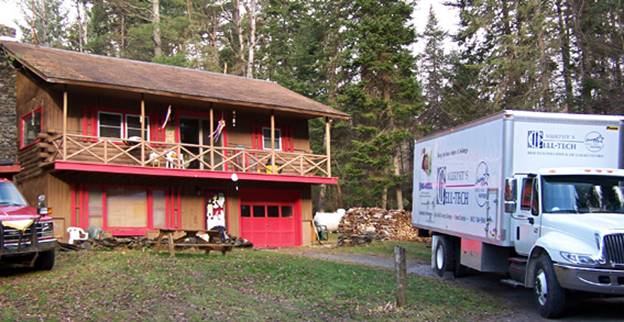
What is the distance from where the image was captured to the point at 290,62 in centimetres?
4269

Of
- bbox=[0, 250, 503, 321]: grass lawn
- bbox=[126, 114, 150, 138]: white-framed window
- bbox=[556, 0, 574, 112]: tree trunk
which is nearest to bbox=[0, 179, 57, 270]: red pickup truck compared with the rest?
bbox=[0, 250, 503, 321]: grass lawn

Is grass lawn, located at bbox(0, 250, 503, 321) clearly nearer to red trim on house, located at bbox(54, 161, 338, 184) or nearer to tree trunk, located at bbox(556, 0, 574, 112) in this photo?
red trim on house, located at bbox(54, 161, 338, 184)

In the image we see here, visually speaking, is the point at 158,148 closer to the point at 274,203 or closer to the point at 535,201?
the point at 274,203

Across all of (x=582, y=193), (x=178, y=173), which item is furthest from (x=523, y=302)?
(x=178, y=173)

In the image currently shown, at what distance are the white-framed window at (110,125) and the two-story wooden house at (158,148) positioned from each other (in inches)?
1.4

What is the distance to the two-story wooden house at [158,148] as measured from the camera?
66.0 ft

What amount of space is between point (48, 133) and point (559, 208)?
52.8 ft

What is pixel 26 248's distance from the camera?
12.3m

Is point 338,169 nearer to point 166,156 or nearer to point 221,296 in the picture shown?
point 166,156

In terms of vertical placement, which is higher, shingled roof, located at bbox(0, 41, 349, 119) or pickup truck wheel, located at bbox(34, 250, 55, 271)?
shingled roof, located at bbox(0, 41, 349, 119)

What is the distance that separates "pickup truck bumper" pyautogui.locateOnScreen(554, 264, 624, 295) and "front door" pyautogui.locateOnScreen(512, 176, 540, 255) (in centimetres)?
147

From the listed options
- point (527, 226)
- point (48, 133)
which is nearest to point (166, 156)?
point (48, 133)

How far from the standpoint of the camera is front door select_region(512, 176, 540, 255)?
1128 centimetres

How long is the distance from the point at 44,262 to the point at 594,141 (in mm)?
11684
